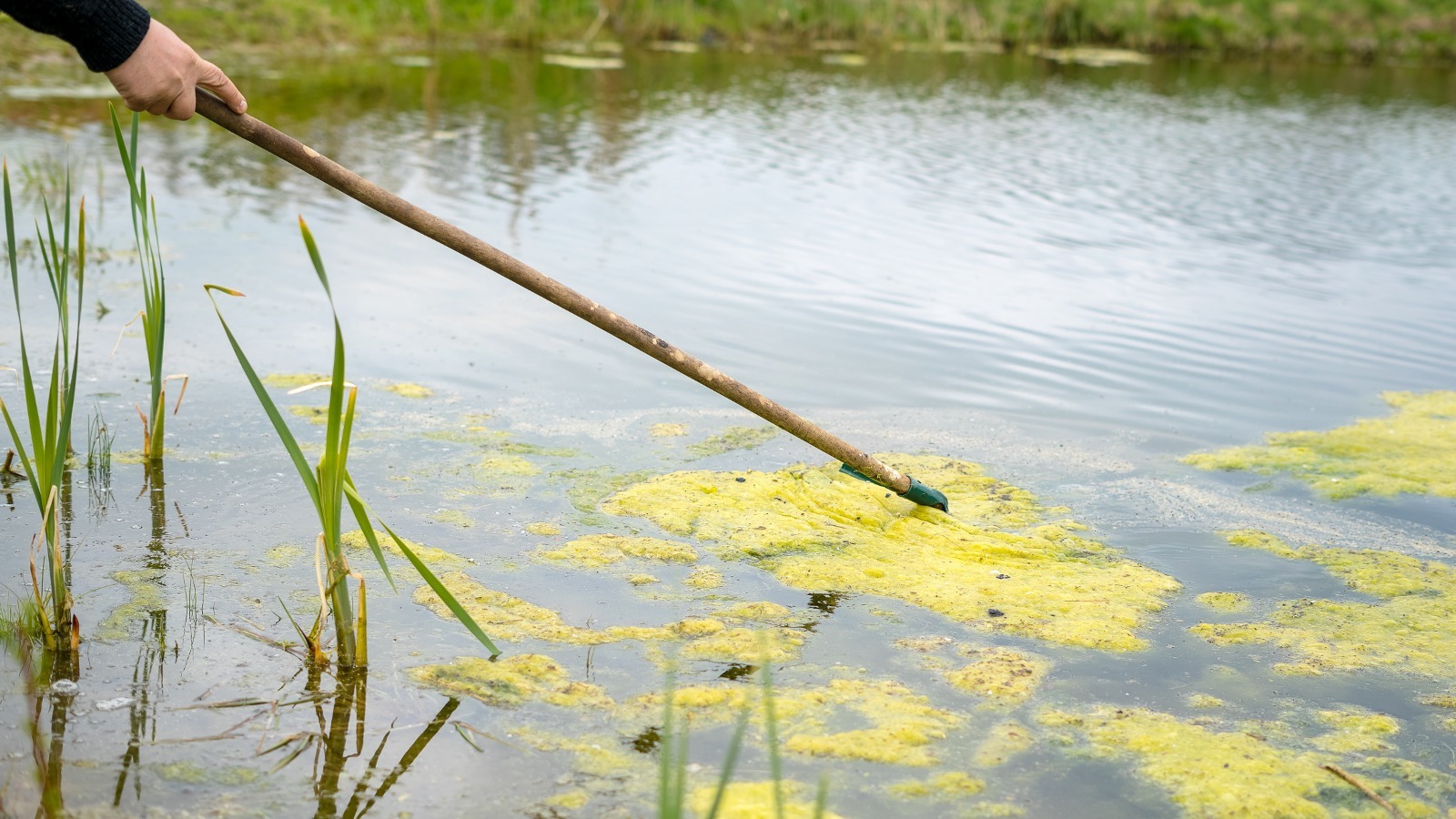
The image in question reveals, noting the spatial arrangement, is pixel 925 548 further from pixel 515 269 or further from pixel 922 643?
pixel 515 269

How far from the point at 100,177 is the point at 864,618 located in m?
5.70

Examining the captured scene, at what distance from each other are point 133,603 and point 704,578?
133 cm

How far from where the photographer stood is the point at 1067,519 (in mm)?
3852

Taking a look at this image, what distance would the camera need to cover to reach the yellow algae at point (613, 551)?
3.30 m

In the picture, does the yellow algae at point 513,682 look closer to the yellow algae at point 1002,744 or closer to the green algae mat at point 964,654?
the green algae mat at point 964,654

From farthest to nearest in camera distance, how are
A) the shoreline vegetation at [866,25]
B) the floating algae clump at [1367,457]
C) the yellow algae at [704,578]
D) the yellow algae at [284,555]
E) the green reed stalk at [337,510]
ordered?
the shoreline vegetation at [866,25]
the floating algae clump at [1367,457]
the yellow algae at [704,578]
the yellow algae at [284,555]
the green reed stalk at [337,510]

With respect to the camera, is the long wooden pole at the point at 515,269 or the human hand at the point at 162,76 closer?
the human hand at the point at 162,76

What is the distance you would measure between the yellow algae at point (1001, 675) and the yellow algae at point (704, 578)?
65 centimetres

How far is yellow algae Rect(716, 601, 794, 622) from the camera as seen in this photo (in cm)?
306

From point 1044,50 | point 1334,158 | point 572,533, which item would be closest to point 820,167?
point 1334,158

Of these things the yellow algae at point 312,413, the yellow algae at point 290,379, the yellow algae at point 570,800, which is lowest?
the yellow algae at point 570,800

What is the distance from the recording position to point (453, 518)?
3.50 metres

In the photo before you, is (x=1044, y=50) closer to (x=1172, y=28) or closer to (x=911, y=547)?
(x=1172, y=28)

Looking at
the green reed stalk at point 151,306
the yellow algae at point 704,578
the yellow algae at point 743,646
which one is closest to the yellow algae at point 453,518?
the yellow algae at point 704,578
